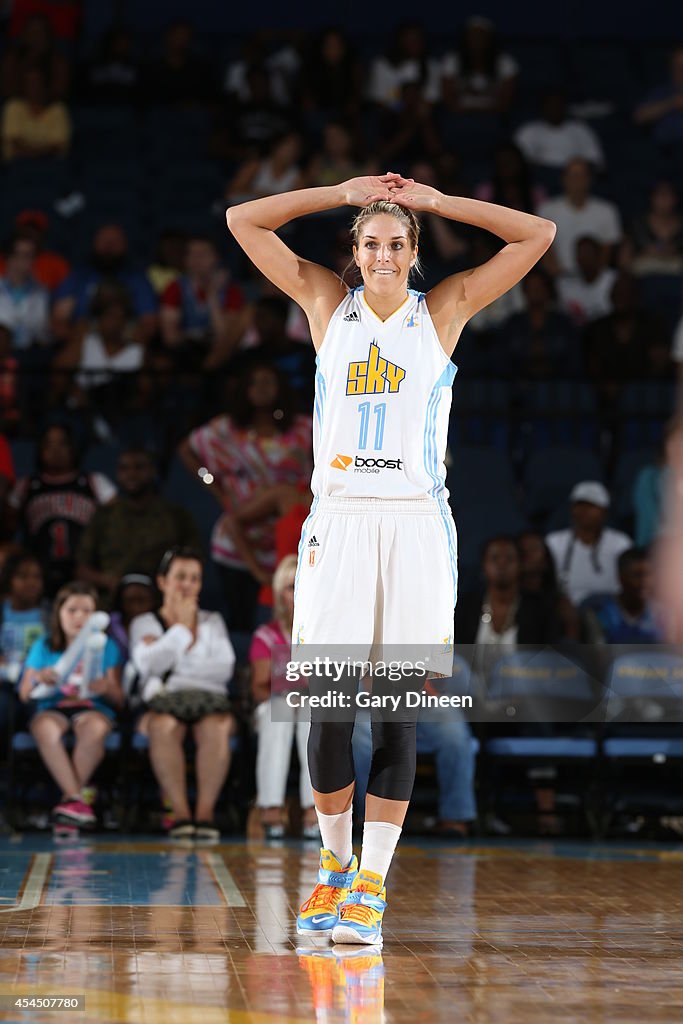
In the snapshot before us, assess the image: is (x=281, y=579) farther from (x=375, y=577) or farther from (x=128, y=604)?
(x=375, y=577)

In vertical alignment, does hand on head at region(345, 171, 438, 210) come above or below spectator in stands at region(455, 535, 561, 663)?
above

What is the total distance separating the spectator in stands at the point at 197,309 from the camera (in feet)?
38.2

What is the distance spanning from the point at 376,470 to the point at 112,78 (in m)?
10.1

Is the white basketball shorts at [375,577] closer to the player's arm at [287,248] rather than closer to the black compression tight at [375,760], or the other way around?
the black compression tight at [375,760]

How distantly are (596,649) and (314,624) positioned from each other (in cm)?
438

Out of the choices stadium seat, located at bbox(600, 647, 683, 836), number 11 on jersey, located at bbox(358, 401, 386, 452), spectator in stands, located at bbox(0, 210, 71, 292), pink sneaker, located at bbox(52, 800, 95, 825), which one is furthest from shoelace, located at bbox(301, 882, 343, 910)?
spectator in stands, located at bbox(0, 210, 71, 292)

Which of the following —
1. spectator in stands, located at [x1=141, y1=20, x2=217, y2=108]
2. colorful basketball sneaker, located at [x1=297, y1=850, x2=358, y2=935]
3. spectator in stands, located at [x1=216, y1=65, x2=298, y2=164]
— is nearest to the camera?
colorful basketball sneaker, located at [x1=297, y1=850, x2=358, y2=935]

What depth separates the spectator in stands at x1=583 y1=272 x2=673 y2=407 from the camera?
Answer: 38.1ft

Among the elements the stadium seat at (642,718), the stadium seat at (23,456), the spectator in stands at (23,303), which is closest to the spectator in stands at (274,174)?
the spectator in stands at (23,303)

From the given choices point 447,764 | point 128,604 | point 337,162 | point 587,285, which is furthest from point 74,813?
point 337,162

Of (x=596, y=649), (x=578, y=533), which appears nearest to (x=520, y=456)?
(x=578, y=533)

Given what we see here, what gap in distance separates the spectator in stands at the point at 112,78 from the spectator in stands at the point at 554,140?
3.33 meters

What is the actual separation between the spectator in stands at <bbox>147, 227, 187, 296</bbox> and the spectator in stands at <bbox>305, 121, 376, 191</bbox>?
1.23 metres

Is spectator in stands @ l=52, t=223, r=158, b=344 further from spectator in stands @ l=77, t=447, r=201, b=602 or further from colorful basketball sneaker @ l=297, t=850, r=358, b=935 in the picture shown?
colorful basketball sneaker @ l=297, t=850, r=358, b=935
